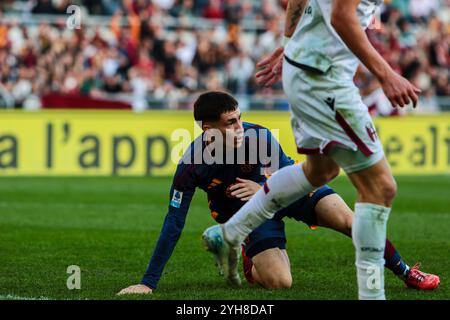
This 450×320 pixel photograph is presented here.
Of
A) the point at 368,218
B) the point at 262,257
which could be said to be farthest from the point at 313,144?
the point at 262,257

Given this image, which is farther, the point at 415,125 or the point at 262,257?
the point at 415,125

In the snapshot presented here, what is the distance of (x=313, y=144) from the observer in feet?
16.3

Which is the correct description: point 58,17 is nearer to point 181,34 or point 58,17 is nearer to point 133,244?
point 181,34

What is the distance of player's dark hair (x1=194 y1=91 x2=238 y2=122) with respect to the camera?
20.4ft

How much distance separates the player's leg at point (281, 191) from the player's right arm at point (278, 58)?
87 cm

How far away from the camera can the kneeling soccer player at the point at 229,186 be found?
6.06 metres

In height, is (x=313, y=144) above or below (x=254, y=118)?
above

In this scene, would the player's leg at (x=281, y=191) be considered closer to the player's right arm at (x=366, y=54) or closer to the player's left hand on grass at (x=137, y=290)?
the player's right arm at (x=366, y=54)

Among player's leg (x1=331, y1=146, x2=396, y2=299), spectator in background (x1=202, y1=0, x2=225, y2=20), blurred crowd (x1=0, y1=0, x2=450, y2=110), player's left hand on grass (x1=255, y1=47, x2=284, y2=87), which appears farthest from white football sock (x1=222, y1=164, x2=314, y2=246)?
spectator in background (x1=202, y1=0, x2=225, y2=20)

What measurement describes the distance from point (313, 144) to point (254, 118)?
42.9 feet

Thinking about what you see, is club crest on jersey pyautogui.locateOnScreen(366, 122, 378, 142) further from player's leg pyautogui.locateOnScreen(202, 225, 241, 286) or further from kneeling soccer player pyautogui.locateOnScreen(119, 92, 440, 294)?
kneeling soccer player pyautogui.locateOnScreen(119, 92, 440, 294)

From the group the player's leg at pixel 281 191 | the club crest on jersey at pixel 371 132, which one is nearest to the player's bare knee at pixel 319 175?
the player's leg at pixel 281 191

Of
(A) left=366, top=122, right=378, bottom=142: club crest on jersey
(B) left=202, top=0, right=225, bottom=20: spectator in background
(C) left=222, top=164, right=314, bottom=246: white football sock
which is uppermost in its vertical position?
(A) left=366, top=122, right=378, bottom=142: club crest on jersey

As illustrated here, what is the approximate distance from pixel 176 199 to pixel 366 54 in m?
1.94
